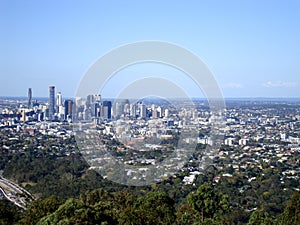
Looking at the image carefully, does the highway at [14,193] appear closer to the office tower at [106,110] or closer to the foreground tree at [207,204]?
the office tower at [106,110]

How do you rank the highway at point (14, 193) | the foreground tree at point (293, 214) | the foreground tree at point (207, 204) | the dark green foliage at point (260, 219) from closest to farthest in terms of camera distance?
the dark green foliage at point (260, 219), the foreground tree at point (293, 214), the foreground tree at point (207, 204), the highway at point (14, 193)

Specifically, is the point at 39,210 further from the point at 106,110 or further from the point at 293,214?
the point at 106,110

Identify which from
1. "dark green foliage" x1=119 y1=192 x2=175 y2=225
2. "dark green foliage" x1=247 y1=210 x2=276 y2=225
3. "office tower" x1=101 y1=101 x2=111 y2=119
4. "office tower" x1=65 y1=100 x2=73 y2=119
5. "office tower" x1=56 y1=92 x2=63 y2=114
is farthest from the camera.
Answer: "office tower" x1=56 y1=92 x2=63 y2=114

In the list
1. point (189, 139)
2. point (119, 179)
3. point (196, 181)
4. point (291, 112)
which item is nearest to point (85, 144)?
point (119, 179)

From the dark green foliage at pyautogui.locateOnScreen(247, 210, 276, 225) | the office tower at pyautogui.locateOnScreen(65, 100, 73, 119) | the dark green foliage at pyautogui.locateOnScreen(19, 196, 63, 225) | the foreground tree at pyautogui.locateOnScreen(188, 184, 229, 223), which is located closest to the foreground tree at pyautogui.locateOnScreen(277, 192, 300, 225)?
the dark green foliage at pyautogui.locateOnScreen(247, 210, 276, 225)

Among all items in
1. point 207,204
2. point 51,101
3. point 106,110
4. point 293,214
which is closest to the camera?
point 293,214

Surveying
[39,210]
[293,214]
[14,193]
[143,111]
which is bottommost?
[14,193]

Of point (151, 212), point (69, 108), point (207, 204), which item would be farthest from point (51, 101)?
point (151, 212)

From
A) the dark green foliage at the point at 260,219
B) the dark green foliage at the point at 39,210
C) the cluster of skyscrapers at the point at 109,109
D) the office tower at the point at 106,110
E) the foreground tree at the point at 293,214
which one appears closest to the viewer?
the dark green foliage at the point at 39,210

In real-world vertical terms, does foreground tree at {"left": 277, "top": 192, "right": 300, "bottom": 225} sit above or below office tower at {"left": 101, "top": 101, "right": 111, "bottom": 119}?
below

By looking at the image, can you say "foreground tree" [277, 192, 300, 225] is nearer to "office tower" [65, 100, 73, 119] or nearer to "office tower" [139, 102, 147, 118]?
"office tower" [139, 102, 147, 118]

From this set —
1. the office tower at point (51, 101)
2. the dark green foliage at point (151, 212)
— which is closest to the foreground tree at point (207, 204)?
the dark green foliage at point (151, 212)

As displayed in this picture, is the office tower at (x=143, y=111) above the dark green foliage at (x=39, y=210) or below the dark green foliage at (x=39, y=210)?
above

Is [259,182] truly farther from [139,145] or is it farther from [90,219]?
[90,219]
